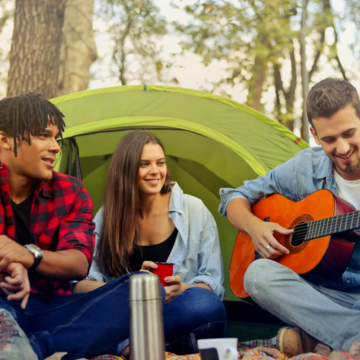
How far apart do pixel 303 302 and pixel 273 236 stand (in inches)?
16.4

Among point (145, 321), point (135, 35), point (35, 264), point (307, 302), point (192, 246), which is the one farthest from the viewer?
point (135, 35)

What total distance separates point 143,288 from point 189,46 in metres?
9.20

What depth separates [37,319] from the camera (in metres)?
2.15

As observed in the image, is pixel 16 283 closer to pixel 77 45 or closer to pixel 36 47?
pixel 36 47

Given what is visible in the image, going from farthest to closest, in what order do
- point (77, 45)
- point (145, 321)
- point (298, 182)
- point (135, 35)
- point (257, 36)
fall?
1. point (135, 35)
2. point (257, 36)
3. point (77, 45)
4. point (298, 182)
5. point (145, 321)

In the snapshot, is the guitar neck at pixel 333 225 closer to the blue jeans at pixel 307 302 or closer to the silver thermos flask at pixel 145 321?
the blue jeans at pixel 307 302

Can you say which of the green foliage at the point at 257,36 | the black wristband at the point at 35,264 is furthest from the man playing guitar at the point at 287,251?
the green foliage at the point at 257,36

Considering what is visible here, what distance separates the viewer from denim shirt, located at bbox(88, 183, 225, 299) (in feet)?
9.15

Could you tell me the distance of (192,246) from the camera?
2.86 m

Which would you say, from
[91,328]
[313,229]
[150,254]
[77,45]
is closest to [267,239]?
[313,229]

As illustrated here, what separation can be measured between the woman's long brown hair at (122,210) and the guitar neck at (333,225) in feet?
3.04

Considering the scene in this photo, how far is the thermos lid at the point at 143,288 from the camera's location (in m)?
1.36

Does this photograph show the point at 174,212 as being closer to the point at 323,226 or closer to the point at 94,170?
the point at 323,226

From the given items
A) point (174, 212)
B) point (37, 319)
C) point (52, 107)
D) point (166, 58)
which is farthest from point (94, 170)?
point (166, 58)
